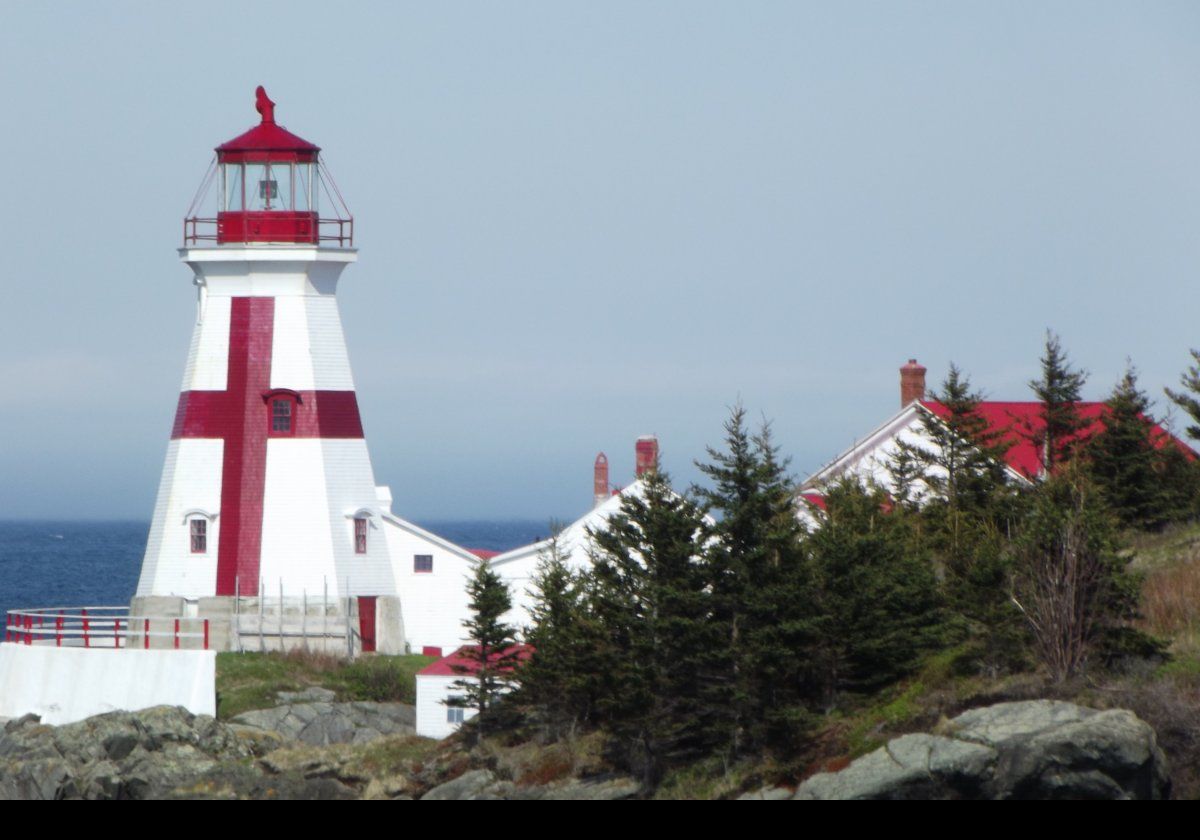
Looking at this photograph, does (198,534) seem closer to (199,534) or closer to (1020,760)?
(199,534)

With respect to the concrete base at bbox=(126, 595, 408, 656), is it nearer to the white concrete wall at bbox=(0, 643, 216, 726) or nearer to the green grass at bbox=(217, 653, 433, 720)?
the green grass at bbox=(217, 653, 433, 720)

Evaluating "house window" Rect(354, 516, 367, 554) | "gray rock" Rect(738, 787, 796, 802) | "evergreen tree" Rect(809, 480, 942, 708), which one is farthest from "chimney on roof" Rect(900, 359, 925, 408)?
"gray rock" Rect(738, 787, 796, 802)

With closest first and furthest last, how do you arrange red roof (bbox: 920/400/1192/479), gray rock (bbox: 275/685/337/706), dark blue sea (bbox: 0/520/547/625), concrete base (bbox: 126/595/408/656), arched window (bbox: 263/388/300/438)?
gray rock (bbox: 275/685/337/706), concrete base (bbox: 126/595/408/656), arched window (bbox: 263/388/300/438), red roof (bbox: 920/400/1192/479), dark blue sea (bbox: 0/520/547/625)

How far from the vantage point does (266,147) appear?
36.8 metres

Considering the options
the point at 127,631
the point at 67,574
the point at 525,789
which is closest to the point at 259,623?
the point at 127,631

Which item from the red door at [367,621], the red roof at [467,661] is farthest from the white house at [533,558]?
the red roof at [467,661]

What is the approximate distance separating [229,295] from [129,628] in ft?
22.7

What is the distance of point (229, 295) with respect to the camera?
120ft

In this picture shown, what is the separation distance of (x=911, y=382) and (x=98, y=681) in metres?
21.9

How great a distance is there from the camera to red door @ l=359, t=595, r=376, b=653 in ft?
121

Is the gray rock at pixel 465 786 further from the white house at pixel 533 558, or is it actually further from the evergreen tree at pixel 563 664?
the white house at pixel 533 558

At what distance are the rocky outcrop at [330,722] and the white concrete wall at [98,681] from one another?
1075 millimetres

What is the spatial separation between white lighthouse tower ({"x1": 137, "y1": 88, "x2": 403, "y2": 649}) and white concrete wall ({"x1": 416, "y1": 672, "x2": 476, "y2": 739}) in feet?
16.1
